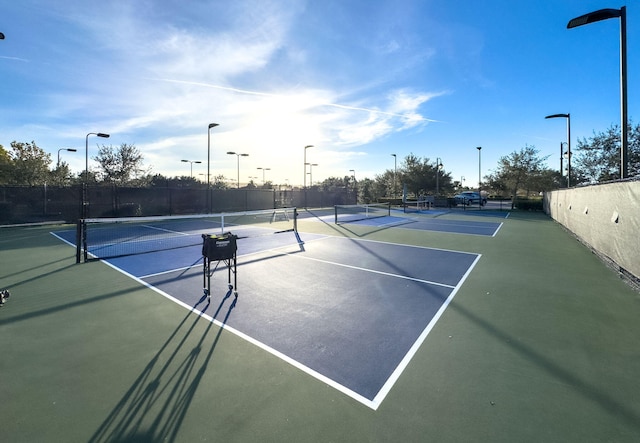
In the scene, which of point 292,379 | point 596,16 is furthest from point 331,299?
point 596,16

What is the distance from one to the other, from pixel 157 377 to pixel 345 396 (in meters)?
2.17

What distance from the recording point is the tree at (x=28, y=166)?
97.2 ft

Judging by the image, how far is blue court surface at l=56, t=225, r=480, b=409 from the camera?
388 cm

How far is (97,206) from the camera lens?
909 inches

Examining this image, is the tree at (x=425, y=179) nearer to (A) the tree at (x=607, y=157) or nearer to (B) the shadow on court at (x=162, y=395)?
(A) the tree at (x=607, y=157)

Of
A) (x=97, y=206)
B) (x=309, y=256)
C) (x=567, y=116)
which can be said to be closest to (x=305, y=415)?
(x=309, y=256)

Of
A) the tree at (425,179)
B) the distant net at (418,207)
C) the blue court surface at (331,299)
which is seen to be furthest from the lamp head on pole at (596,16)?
the tree at (425,179)

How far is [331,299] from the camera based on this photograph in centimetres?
604

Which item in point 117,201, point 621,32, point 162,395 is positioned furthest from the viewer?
point 117,201

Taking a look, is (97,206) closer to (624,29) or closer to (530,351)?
(530,351)

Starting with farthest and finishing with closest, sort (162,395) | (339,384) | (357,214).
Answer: (357,214)
(339,384)
(162,395)

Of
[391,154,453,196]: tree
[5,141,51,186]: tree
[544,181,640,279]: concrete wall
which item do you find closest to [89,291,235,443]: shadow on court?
[544,181,640,279]: concrete wall

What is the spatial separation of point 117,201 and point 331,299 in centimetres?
2449

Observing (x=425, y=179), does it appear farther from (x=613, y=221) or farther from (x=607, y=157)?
(x=613, y=221)
